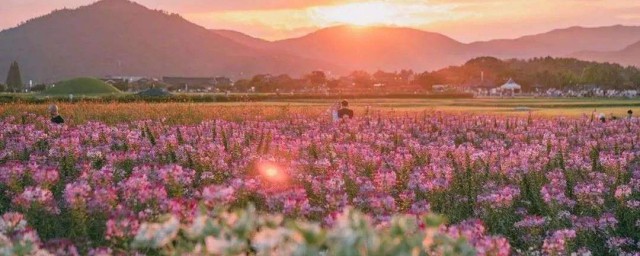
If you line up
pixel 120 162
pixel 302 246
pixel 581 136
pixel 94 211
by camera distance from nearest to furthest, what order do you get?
pixel 302 246 → pixel 94 211 → pixel 120 162 → pixel 581 136

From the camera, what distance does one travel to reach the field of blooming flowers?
12.3 ft

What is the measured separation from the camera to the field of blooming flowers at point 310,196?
12.3 feet

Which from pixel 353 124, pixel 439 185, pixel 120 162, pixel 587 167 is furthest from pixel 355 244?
pixel 353 124

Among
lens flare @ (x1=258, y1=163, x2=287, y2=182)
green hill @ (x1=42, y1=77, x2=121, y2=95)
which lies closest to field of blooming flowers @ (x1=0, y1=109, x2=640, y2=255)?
lens flare @ (x1=258, y1=163, x2=287, y2=182)

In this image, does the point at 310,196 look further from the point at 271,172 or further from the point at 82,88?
the point at 82,88

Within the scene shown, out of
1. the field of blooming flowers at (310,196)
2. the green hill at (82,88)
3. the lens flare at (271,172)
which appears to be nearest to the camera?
the field of blooming flowers at (310,196)

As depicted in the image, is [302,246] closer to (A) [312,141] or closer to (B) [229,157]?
(B) [229,157]

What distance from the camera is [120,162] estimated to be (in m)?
12.6

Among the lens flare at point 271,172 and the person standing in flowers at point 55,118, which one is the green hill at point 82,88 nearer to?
the person standing in flowers at point 55,118

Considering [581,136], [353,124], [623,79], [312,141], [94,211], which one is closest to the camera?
[94,211]

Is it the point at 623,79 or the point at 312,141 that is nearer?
the point at 312,141

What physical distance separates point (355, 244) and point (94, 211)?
16.1 feet

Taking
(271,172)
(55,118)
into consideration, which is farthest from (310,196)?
(55,118)

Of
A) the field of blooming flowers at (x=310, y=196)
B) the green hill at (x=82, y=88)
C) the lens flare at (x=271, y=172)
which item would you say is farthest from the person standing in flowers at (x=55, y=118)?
the green hill at (x=82, y=88)
